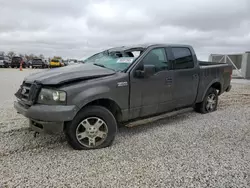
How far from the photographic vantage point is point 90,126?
3.59 meters

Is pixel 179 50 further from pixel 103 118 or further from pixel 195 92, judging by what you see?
pixel 103 118

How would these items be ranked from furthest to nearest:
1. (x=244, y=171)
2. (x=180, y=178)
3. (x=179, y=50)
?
(x=179, y=50)
(x=244, y=171)
(x=180, y=178)

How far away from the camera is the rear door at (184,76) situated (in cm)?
486

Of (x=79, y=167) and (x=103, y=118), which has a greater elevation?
(x=103, y=118)

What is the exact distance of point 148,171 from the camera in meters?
2.98

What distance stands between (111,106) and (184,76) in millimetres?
1935

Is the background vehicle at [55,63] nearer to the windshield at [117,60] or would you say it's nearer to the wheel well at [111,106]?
the windshield at [117,60]

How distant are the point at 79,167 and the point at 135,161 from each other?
0.80 metres

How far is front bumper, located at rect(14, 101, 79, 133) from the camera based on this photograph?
3251mm

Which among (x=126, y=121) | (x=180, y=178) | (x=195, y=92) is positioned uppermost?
(x=195, y=92)

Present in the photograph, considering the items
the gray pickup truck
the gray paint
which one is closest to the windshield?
the gray pickup truck

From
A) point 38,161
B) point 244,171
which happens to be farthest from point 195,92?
point 38,161

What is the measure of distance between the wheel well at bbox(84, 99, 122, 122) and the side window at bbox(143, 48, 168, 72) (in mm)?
1006

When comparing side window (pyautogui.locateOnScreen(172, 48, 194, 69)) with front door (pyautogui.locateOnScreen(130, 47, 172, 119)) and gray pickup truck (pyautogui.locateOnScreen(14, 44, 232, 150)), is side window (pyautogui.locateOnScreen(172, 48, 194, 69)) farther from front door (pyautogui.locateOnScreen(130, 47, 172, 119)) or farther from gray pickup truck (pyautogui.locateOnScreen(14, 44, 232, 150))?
front door (pyautogui.locateOnScreen(130, 47, 172, 119))
